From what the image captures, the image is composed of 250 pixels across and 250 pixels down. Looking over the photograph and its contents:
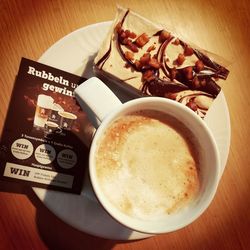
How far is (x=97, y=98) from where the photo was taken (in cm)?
74

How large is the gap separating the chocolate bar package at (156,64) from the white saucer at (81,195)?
0.04m

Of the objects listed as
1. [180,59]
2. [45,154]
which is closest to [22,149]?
Result: [45,154]

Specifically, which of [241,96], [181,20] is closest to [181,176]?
[241,96]

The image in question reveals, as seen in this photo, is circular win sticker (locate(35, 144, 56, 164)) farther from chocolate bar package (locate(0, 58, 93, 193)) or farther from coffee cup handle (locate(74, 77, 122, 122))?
coffee cup handle (locate(74, 77, 122, 122))

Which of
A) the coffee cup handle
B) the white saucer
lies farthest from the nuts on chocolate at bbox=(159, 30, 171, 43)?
the coffee cup handle

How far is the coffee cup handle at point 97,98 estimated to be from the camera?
0.74 metres

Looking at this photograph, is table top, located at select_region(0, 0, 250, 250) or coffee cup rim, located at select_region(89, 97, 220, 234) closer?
coffee cup rim, located at select_region(89, 97, 220, 234)

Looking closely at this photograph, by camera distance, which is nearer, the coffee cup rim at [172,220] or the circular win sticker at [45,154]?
the coffee cup rim at [172,220]

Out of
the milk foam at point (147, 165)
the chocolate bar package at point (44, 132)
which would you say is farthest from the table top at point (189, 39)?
the milk foam at point (147, 165)

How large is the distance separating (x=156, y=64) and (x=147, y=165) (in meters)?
0.24

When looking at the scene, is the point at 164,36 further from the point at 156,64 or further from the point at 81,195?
the point at 81,195

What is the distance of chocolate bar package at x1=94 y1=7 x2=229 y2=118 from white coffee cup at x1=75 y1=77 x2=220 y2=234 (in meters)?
0.09

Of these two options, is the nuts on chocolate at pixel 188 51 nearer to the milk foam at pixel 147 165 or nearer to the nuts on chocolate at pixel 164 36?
the nuts on chocolate at pixel 164 36

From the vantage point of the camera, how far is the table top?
0.91 m
